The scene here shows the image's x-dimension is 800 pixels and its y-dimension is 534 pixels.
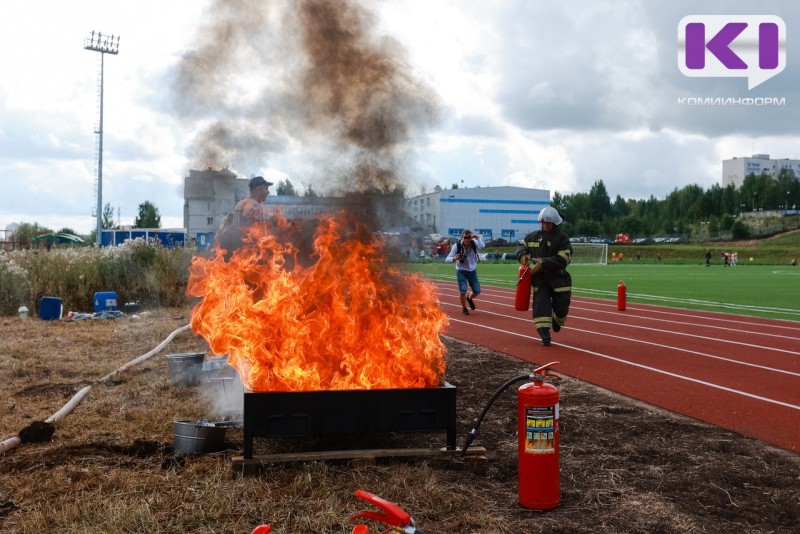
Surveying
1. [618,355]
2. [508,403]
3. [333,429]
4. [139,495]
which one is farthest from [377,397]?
[618,355]

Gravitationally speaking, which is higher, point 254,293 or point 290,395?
point 254,293

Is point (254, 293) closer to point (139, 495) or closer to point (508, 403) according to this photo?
point (139, 495)

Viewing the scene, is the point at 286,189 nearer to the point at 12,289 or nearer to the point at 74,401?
the point at 74,401

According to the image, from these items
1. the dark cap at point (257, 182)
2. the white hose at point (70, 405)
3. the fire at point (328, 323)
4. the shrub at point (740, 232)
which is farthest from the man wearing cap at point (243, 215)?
the shrub at point (740, 232)

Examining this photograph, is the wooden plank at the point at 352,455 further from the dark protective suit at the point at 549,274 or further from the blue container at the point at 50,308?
the blue container at the point at 50,308

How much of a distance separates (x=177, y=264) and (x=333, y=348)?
1244 cm

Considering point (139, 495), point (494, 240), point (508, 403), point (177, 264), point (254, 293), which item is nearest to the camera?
point (139, 495)

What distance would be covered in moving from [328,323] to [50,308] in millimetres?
10594

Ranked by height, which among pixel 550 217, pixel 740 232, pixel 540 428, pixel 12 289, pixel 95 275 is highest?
pixel 740 232

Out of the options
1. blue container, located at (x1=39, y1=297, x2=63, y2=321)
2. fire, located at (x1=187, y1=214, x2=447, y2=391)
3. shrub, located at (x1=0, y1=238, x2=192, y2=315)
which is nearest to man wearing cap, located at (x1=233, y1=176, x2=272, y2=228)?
fire, located at (x1=187, y1=214, x2=447, y2=391)

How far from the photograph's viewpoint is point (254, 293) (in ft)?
18.9

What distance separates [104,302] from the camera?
47.4 ft

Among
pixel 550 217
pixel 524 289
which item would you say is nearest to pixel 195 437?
pixel 524 289

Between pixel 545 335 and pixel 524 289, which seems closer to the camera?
pixel 524 289
